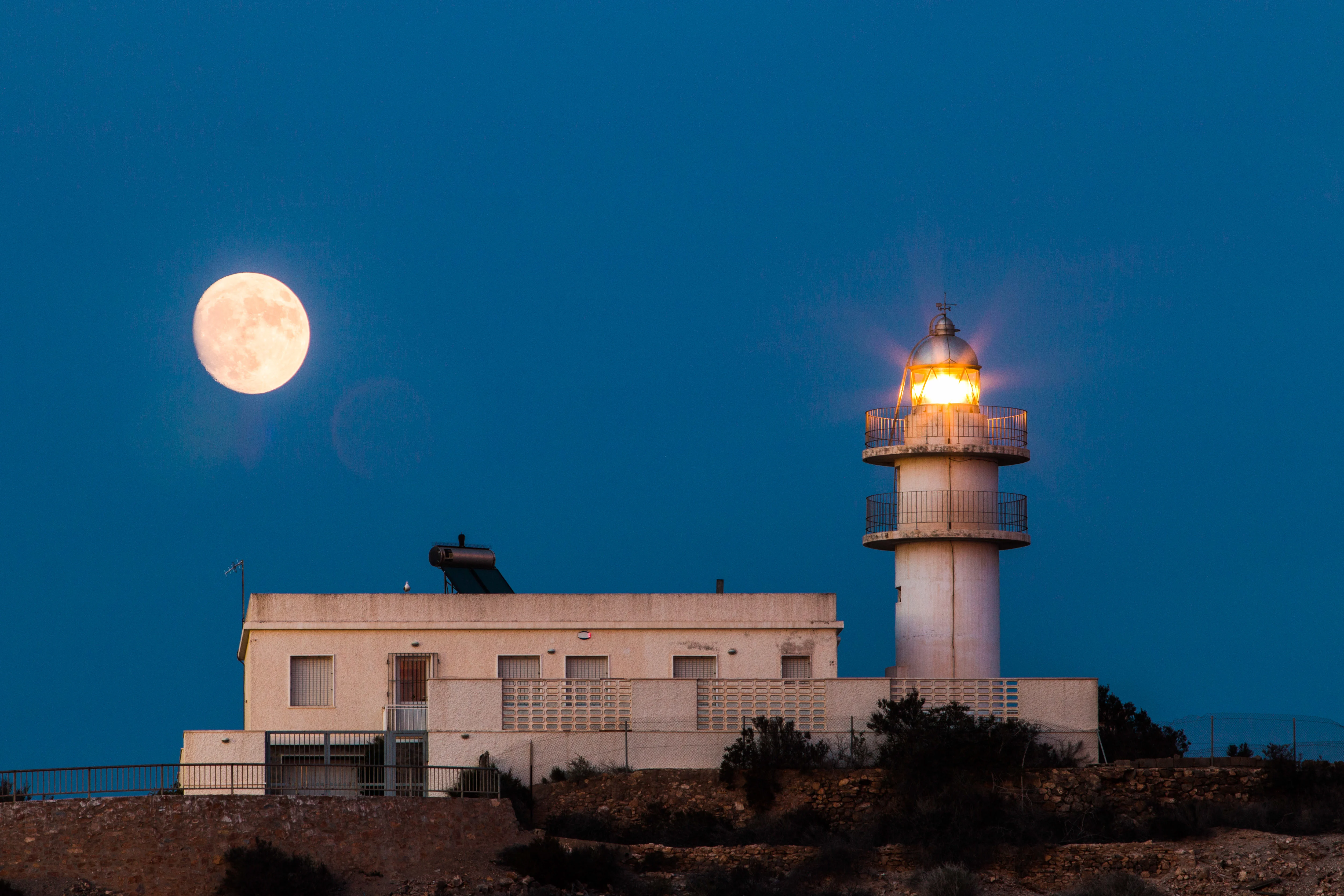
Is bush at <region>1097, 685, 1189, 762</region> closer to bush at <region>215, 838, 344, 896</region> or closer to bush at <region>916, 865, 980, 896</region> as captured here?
bush at <region>916, 865, 980, 896</region>

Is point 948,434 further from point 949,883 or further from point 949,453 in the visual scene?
point 949,883

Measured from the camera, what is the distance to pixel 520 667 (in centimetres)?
4019

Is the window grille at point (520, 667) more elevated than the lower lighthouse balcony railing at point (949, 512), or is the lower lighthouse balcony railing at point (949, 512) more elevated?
the lower lighthouse balcony railing at point (949, 512)

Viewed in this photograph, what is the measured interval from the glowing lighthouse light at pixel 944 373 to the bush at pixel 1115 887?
12054 millimetres

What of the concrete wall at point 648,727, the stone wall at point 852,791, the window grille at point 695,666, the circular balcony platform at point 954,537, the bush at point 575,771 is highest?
the circular balcony platform at point 954,537

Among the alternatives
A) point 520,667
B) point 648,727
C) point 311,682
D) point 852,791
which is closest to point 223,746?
point 311,682

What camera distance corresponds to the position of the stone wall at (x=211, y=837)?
99.5 feet

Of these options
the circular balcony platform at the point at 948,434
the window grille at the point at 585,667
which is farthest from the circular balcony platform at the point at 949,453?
the window grille at the point at 585,667

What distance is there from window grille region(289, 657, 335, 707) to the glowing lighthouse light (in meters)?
13.0

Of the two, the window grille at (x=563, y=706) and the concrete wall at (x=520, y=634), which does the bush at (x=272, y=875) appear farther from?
the concrete wall at (x=520, y=634)

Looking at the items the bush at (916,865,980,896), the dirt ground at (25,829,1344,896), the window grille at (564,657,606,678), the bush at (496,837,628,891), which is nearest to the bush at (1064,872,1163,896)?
the dirt ground at (25,829,1344,896)

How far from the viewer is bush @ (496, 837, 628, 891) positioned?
30.9 metres

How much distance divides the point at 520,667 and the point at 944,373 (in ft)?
34.2

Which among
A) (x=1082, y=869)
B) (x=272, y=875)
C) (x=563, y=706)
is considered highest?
(x=563, y=706)
